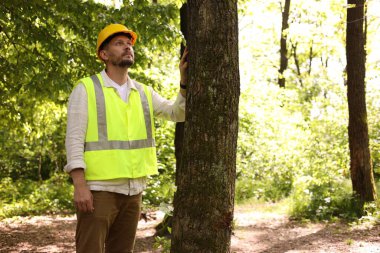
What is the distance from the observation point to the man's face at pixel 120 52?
3.23 metres

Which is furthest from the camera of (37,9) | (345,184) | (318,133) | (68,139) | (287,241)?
(318,133)

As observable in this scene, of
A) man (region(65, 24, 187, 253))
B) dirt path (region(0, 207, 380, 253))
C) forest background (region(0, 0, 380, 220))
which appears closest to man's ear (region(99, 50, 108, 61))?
man (region(65, 24, 187, 253))

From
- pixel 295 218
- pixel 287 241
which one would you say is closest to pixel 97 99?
pixel 287 241

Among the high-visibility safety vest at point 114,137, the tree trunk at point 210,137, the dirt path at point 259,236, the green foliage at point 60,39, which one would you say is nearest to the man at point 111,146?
the high-visibility safety vest at point 114,137

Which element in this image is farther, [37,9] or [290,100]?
[290,100]

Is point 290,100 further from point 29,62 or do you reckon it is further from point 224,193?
point 224,193

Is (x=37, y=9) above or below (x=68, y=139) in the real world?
above

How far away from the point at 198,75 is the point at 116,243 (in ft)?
4.86

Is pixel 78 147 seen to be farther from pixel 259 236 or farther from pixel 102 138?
pixel 259 236

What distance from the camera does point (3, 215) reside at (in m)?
10.1

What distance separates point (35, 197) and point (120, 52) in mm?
10022

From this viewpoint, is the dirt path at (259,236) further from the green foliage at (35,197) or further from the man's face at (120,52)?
the man's face at (120,52)

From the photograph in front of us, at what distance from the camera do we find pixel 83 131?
9.81 ft

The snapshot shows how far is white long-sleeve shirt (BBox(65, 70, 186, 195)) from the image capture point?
2.94m
